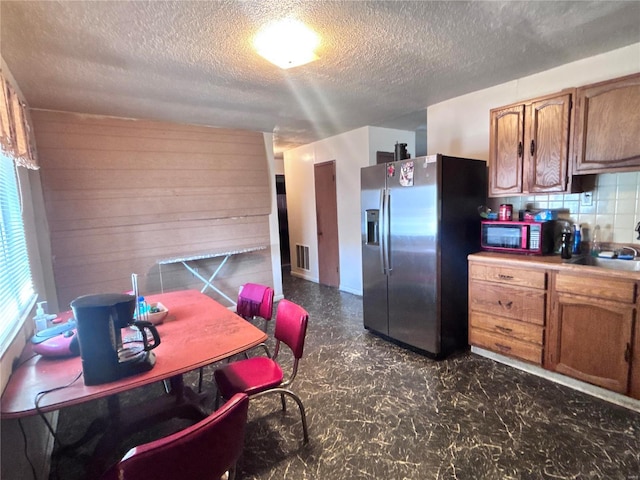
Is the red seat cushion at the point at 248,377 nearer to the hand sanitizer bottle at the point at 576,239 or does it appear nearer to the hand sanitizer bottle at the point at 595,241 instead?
the hand sanitizer bottle at the point at 576,239

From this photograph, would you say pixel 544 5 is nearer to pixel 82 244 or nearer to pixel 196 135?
pixel 196 135

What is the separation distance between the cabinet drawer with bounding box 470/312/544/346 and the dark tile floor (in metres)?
0.30

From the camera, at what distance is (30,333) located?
5.93ft

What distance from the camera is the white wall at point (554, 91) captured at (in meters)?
2.28

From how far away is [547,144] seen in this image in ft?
7.80

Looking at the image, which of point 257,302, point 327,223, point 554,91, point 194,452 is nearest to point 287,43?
point 257,302

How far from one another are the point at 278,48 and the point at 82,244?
2.80 m

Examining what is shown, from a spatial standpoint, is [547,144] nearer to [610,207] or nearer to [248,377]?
[610,207]

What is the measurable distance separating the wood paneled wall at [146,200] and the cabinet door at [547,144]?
117 inches

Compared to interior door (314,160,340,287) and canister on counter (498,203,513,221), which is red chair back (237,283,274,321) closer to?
canister on counter (498,203,513,221)

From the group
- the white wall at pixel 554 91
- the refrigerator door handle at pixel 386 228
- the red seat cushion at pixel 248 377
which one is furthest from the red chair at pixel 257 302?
the white wall at pixel 554 91

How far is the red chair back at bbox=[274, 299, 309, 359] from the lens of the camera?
176cm

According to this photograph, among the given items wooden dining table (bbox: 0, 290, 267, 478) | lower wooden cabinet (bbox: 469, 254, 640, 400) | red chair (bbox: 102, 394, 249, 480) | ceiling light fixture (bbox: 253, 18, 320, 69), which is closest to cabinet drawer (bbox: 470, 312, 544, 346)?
lower wooden cabinet (bbox: 469, 254, 640, 400)

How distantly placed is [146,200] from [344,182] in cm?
261
